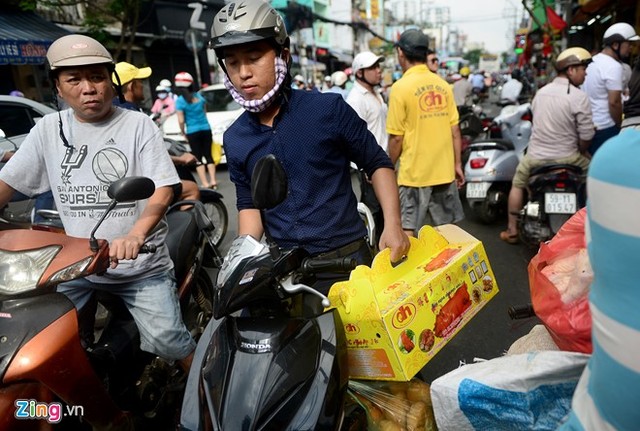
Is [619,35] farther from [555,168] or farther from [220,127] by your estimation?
[220,127]

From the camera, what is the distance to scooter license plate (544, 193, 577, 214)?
4.35 meters

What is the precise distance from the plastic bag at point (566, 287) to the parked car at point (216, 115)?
884cm

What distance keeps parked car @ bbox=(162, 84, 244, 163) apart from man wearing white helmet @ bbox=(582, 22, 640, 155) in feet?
21.7

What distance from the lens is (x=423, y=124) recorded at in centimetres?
386

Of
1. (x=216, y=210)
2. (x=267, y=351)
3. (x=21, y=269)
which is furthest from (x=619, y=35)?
(x=21, y=269)

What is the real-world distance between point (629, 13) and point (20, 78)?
17474 millimetres

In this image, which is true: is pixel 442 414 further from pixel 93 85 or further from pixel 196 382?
pixel 93 85

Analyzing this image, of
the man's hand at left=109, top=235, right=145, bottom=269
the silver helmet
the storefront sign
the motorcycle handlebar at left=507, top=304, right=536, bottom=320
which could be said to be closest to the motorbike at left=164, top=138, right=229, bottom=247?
the man's hand at left=109, top=235, right=145, bottom=269

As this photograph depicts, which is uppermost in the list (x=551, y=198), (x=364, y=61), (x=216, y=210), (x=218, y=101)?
(x=364, y=61)

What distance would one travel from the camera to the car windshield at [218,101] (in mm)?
11346

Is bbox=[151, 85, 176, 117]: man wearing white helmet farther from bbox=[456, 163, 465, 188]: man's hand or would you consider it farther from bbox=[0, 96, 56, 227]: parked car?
bbox=[456, 163, 465, 188]: man's hand

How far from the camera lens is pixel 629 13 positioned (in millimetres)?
12844

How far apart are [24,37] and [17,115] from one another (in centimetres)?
919

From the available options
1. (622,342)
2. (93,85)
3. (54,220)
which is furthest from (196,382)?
(54,220)
